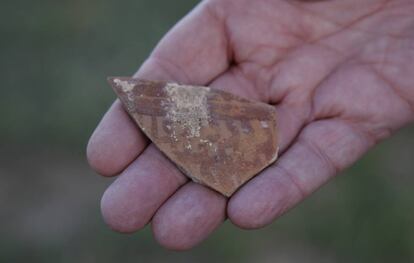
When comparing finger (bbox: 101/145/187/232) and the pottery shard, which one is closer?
finger (bbox: 101/145/187/232)

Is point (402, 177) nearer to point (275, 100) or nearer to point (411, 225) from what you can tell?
point (411, 225)

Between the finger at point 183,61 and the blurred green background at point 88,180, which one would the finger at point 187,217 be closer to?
the finger at point 183,61

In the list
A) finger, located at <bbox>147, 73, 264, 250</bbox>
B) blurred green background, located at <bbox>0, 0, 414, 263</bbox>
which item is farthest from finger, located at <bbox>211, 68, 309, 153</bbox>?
blurred green background, located at <bbox>0, 0, 414, 263</bbox>

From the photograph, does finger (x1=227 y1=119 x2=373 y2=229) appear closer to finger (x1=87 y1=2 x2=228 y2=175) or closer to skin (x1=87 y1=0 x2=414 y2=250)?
skin (x1=87 y1=0 x2=414 y2=250)

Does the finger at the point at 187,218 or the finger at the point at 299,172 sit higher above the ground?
the finger at the point at 187,218

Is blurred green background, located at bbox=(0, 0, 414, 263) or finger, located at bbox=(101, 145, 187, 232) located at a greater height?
finger, located at bbox=(101, 145, 187, 232)

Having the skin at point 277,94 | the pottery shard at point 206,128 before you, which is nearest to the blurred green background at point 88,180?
the skin at point 277,94
